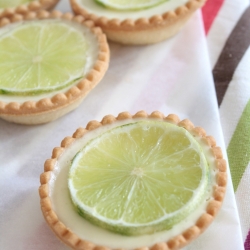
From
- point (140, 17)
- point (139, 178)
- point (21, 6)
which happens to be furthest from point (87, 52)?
point (139, 178)

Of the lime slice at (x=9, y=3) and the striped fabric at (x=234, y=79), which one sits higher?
the striped fabric at (x=234, y=79)

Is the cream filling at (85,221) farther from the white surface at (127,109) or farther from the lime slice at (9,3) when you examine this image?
the lime slice at (9,3)

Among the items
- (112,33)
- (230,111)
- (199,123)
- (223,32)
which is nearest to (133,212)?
(199,123)

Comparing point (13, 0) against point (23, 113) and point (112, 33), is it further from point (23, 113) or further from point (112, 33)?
point (23, 113)

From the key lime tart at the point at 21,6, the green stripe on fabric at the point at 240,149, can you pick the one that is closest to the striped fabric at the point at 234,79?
the green stripe on fabric at the point at 240,149

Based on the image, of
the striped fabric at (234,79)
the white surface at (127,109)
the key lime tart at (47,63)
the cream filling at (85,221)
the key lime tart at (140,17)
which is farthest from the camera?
the key lime tart at (140,17)

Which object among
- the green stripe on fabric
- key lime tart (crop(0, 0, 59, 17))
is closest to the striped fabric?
the green stripe on fabric
